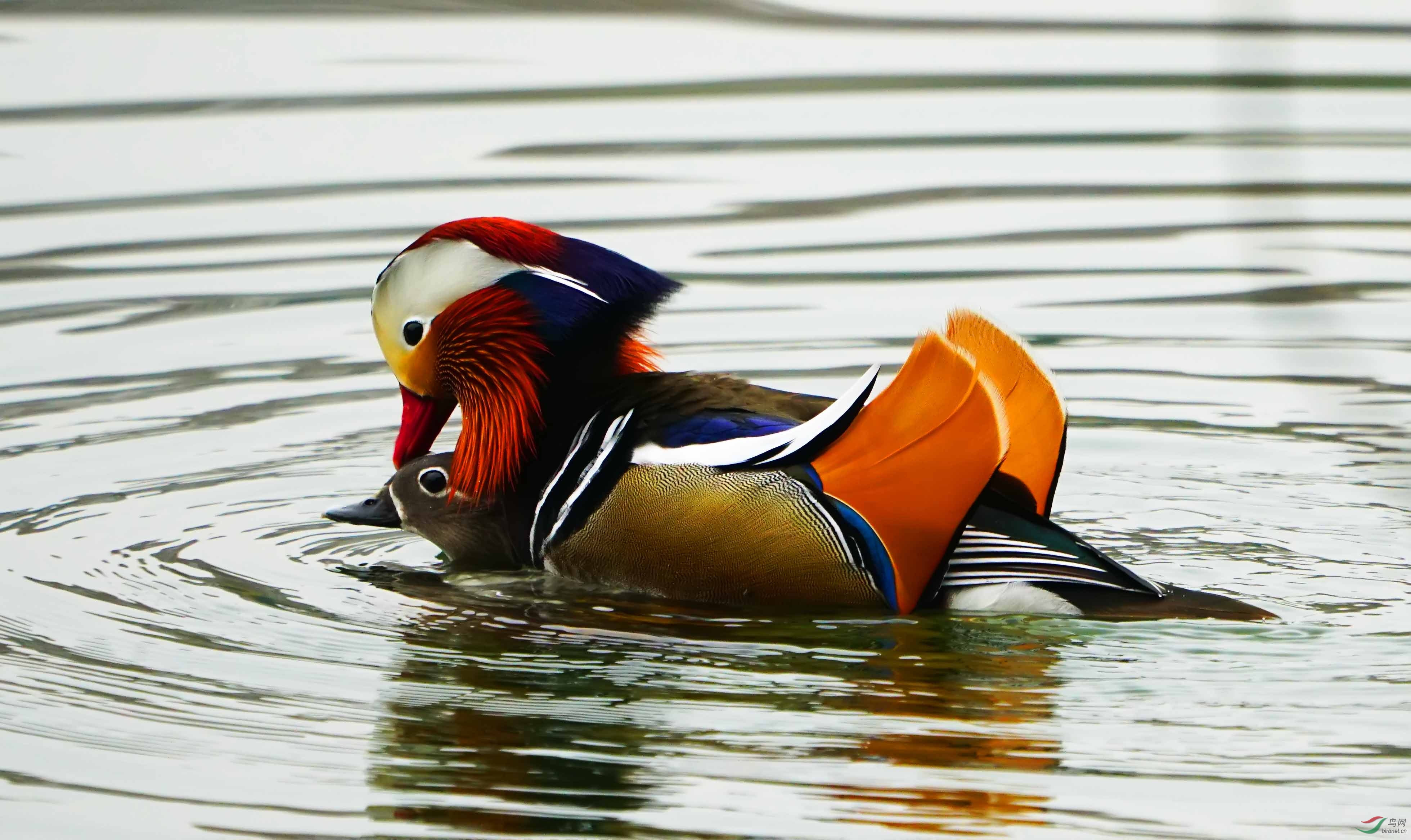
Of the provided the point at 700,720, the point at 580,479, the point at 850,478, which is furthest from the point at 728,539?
the point at 700,720

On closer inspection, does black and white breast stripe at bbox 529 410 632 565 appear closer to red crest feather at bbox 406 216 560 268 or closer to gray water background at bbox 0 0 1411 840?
gray water background at bbox 0 0 1411 840

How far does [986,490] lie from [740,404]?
0.75 m

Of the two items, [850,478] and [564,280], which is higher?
[564,280]

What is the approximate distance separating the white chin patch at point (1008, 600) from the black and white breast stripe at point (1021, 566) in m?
0.02

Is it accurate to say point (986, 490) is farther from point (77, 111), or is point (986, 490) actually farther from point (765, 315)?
point (77, 111)

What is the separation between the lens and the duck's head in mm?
6164

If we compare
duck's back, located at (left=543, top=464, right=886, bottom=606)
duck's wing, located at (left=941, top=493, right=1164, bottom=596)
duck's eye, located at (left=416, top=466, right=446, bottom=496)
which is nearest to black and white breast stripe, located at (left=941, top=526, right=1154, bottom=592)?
duck's wing, located at (left=941, top=493, right=1164, bottom=596)

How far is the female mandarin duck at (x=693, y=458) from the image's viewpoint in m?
5.54

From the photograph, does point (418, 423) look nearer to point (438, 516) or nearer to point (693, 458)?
point (438, 516)

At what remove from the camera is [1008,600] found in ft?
18.5

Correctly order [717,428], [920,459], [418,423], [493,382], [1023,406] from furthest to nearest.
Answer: [418,423]
[493,382]
[1023,406]
[717,428]
[920,459]

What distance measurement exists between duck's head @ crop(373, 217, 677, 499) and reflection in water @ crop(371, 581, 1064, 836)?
48 centimetres

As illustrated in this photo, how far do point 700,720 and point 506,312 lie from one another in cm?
171

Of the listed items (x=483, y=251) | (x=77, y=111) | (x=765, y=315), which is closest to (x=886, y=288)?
(x=765, y=315)
